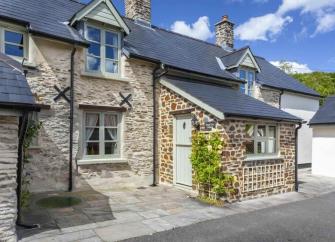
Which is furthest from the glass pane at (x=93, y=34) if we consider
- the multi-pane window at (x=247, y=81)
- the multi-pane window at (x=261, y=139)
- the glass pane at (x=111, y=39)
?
the multi-pane window at (x=247, y=81)

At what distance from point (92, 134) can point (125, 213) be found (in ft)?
12.6

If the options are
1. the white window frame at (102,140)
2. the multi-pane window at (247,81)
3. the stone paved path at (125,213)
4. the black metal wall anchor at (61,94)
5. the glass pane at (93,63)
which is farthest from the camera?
the multi-pane window at (247,81)

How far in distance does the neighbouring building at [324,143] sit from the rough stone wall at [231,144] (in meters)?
5.05

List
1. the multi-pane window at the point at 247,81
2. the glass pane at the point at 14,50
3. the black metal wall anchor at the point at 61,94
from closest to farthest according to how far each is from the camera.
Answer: the glass pane at the point at 14,50 → the black metal wall anchor at the point at 61,94 → the multi-pane window at the point at 247,81

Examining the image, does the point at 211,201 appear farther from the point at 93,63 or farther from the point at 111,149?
the point at 93,63

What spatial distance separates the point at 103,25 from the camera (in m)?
10.8

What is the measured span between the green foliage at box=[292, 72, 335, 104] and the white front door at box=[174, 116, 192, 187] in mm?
27261

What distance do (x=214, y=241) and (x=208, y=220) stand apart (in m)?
1.35

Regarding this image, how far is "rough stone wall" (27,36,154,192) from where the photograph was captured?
9.30 m

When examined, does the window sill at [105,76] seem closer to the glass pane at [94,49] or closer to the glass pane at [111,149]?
the glass pane at [94,49]

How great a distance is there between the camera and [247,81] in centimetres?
1630

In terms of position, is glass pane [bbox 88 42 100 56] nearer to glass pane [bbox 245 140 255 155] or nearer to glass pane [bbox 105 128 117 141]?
glass pane [bbox 105 128 117 141]

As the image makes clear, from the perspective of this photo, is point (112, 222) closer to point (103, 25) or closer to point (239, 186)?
point (239, 186)

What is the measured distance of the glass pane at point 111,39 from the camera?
1095 cm
